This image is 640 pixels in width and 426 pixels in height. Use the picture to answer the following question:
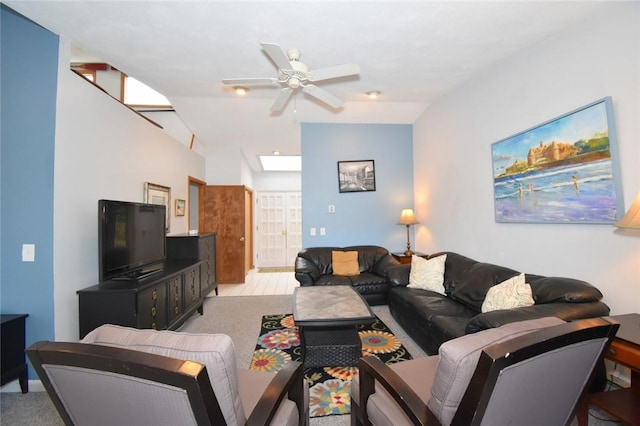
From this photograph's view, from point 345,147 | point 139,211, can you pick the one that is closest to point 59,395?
point 139,211

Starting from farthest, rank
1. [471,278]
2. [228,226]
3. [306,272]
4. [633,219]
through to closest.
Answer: [228,226] < [306,272] < [471,278] < [633,219]

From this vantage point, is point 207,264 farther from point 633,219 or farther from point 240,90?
point 633,219

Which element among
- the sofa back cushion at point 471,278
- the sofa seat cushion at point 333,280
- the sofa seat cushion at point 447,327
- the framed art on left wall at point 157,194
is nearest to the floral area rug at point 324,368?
the sofa seat cushion at point 447,327

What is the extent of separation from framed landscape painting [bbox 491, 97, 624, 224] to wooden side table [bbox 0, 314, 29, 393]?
434 centimetres

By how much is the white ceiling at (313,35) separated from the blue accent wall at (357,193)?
3.58ft

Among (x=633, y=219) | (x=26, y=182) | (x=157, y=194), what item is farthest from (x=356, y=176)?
(x=26, y=182)

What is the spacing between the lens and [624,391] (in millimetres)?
1561

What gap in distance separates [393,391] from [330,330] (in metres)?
1.51

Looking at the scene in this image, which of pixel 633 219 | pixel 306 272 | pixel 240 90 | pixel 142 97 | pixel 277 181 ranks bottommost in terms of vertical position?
pixel 306 272

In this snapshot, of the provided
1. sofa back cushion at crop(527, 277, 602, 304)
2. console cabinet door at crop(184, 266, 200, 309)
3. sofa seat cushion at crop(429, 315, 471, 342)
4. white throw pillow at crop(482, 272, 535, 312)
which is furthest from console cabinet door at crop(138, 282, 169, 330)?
sofa back cushion at crop(527, 277, 602, 304)

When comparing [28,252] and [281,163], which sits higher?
[281,163]

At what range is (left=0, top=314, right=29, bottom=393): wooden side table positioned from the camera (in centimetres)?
193

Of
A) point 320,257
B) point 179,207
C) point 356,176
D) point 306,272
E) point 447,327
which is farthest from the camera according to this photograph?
point 356,176

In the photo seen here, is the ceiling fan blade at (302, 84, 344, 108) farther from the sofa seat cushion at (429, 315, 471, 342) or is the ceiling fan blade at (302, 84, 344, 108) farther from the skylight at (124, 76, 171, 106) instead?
the skylight at (124, 76, 171, 106)
